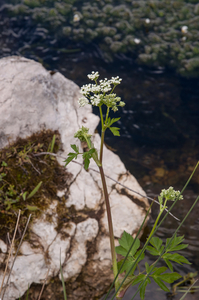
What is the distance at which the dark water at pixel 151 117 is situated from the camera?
13.8ft

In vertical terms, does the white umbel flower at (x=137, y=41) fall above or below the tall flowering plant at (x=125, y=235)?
above

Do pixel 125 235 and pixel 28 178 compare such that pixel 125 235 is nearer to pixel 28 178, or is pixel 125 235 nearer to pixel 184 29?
pixel 28 178

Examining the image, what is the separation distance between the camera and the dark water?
4.21 m

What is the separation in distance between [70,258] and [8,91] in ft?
7.00

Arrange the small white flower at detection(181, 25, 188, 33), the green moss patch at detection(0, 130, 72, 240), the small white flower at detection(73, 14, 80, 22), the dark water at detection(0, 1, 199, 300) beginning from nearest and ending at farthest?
the green moss patch at detection(0, 130, 72, 240) < the dark water at detection(0, 1, 199, 300) < the small white flower at detection(181, 25, 188, 33) < the small white flower at detection(73, 14, 80, 22)

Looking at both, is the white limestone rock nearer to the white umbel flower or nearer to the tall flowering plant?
the tall flowering plant

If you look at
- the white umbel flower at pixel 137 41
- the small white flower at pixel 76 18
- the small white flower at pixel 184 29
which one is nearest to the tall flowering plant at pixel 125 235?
the white umbel flower at pixel 137 41

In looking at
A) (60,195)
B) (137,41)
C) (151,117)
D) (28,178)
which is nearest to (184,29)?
(137,41)

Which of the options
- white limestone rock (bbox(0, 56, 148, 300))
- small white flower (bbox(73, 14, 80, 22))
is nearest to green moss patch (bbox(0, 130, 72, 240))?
white limestone rock (bbox(0, 56, 148, 300))

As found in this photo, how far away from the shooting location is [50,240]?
2.87m

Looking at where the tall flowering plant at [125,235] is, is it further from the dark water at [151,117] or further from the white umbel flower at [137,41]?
the white umbel flower at [137,41]

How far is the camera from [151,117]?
525cm

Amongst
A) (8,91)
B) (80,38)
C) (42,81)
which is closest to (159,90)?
(80,38)

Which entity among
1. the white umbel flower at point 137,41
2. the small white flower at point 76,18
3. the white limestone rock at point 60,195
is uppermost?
the small white flower at point 76,18
